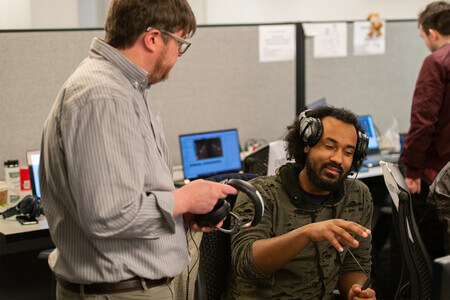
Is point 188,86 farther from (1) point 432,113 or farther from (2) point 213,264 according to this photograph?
(2) point 213,264

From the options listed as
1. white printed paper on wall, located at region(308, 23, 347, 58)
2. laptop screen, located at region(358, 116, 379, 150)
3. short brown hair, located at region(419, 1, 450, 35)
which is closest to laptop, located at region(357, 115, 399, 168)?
laptop screen, located at region(358, 116, 379, 150)

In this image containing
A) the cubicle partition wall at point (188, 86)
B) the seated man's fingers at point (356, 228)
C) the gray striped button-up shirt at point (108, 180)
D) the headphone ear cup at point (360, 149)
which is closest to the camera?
the gray striped button-up shirt at point (108, 180)

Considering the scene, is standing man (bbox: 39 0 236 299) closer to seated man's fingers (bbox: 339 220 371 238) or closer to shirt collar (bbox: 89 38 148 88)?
shirt collar (bbox: 89 38 148 88)

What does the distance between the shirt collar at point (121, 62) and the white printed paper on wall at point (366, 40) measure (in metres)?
2.74

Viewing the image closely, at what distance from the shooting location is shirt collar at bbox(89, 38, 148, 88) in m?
1.15

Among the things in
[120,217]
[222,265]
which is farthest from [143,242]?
[222,265]

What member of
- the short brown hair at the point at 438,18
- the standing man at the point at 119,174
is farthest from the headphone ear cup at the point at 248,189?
the short brown hair at the point at 438,18

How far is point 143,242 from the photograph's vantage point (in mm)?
1138

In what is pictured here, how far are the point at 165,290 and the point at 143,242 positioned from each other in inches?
5.4

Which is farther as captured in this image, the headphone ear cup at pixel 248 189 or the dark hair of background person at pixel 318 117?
the dark hair of background person at pixel 318 117

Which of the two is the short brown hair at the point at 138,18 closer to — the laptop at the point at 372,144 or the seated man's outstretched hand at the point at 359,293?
the seated man's outstretched hand at the point at 359,293

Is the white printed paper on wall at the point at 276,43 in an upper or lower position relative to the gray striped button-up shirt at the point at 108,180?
upper

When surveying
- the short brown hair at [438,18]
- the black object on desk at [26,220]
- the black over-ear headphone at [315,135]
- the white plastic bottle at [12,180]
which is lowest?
the black object on desk at [26,220]

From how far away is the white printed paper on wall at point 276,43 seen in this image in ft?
11.1
